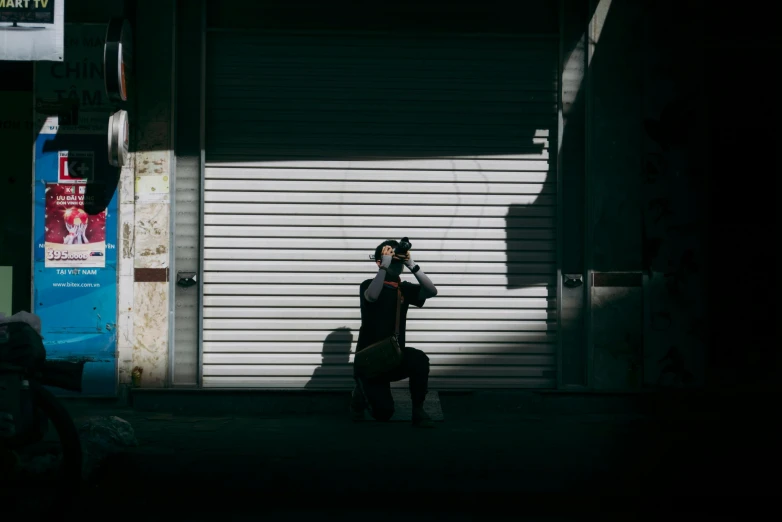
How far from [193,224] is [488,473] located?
14.2 ft

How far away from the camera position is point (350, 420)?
8.66 meters

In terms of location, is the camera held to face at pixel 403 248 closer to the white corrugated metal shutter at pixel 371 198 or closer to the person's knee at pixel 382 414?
the white corrugated metal shutter at pixel 371 198

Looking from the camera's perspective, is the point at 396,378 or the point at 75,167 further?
the point at 75,167

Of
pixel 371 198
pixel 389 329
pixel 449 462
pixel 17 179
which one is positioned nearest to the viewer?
pixel 449 462

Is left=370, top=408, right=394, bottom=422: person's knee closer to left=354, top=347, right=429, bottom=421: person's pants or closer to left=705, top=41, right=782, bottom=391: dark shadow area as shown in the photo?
left=354, top=347, right=429, bottom=421: person's pants

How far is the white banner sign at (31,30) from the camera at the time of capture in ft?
27.0

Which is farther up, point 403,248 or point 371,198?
point 371,198

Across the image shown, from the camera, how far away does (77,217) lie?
910 centimetres

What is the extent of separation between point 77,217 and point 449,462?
15.2 ft

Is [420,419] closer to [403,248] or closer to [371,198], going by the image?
[403,248]

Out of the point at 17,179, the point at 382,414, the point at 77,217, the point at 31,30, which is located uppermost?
the point at 31,30

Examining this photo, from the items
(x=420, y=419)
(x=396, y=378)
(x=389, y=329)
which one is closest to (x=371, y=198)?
(x=389, y=329)

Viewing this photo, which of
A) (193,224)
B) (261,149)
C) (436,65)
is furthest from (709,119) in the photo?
(193,224)

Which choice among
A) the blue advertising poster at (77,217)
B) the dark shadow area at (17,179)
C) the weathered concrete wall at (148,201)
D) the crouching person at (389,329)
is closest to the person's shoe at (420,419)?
the crouching person at (389,329)
